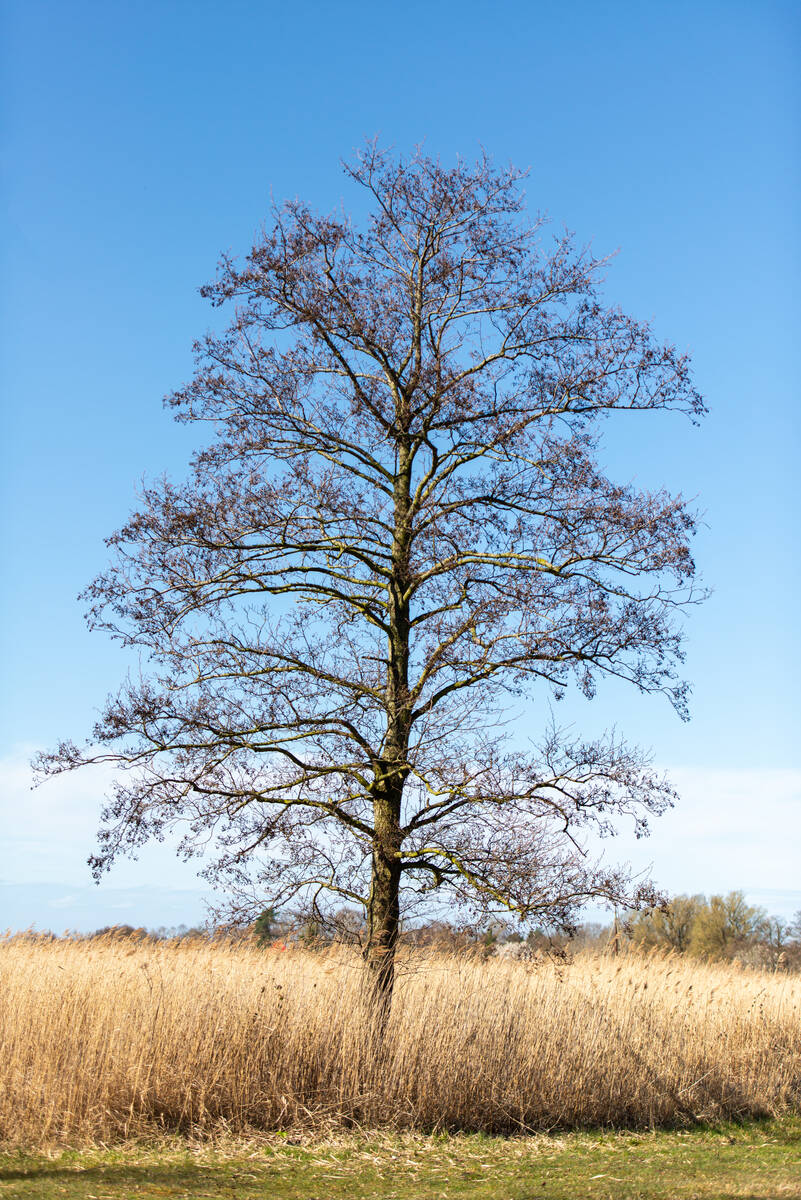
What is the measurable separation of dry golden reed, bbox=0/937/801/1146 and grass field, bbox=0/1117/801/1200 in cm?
40

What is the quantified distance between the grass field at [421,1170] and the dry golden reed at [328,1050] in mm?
401

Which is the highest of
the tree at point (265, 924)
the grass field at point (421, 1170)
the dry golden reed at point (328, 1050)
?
the tree at point (265, 924)

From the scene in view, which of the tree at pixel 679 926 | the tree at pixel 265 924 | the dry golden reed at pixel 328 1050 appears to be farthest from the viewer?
the tree at pixel 679 926

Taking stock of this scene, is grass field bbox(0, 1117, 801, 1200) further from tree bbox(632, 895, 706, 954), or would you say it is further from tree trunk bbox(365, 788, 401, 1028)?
tree bbox(632, 895, 706, 954)

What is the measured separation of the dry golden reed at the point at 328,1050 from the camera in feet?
27.1

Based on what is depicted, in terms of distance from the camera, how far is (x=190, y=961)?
9898 millimetres

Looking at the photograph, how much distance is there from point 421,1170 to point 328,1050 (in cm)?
154

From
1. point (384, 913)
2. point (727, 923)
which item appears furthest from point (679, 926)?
point (384, 913)

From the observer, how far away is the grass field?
259 inches

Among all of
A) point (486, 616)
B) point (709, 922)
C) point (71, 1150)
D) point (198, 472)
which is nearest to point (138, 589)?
point (198, 472)

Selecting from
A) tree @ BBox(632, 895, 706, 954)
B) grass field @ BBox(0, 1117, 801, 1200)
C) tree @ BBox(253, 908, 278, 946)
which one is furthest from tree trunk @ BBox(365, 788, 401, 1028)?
tree @ BBox(632, 895, 706, 954)

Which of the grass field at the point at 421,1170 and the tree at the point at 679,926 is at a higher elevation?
the tree at the point at 679,926

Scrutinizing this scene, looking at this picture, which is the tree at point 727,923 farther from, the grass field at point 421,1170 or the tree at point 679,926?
the grass field at point 421,1170

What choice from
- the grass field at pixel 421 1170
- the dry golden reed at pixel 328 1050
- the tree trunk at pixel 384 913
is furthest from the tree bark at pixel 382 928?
the grass field at pixel 421 1170
